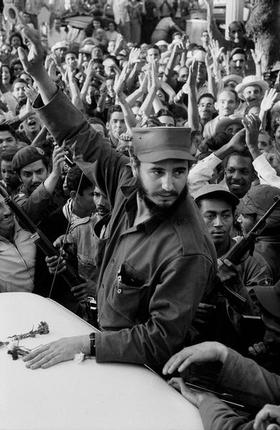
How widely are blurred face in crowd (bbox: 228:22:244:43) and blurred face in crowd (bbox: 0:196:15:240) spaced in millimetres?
6695

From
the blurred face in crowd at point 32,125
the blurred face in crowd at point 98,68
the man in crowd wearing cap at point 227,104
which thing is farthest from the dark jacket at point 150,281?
the blurred face in crowd at point 98,68

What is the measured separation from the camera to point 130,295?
229 centimetres

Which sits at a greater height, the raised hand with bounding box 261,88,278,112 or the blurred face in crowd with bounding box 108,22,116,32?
the raised hand with bounding box 261,88,278,112

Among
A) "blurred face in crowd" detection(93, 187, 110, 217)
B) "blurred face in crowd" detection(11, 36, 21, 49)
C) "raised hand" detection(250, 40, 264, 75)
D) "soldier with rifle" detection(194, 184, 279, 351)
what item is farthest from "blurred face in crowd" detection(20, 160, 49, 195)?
"blurred face in crowd" detection(11, 36, 21, 49)

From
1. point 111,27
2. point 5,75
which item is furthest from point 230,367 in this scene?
point 111,27

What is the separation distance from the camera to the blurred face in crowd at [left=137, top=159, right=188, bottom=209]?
2.35m

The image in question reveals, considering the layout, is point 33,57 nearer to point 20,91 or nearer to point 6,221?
point 6,221

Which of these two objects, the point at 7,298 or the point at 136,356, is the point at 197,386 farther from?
the point at 7,298

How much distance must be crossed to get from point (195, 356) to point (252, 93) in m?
5.36

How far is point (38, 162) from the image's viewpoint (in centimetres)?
493

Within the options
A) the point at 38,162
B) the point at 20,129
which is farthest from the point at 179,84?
the point at 38,162

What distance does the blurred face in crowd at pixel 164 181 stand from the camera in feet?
7.71

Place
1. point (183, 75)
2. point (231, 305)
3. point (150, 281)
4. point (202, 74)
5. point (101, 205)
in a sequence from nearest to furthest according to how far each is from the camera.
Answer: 1. point (150, 281)
2. point (231, 305)
3. point (101, 205)
4. point (202, 74)
5. point (183, 75)

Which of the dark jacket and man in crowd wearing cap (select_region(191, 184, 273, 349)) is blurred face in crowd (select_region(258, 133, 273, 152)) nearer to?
man in crowd wearing cap (select_region(191, 184, 273, 349))
